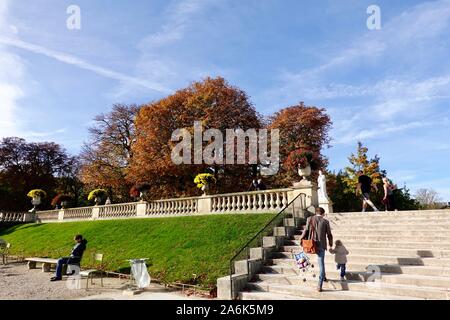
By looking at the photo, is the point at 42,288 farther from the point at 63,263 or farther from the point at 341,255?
the point at 341,255

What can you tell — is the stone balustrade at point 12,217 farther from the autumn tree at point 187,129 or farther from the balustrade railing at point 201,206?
the autumn tree at point 187,129

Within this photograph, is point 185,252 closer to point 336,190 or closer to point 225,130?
point 225,130

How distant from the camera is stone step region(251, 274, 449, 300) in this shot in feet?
22.3

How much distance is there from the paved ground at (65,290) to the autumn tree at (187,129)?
645 inches

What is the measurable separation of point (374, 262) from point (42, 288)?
10.1 metres

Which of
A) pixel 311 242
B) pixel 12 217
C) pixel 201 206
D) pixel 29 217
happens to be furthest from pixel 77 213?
pixel 311 242

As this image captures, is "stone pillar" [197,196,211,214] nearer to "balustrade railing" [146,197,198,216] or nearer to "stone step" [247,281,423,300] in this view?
"balustrade railing" [146,197,198,216]

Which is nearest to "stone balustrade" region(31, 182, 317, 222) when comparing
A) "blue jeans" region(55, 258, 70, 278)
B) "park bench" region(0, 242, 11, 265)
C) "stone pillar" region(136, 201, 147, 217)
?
"stone pillar" region(136, 201, 147, 217)

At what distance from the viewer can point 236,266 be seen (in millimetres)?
9398

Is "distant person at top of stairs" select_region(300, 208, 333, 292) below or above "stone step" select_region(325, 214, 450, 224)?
below

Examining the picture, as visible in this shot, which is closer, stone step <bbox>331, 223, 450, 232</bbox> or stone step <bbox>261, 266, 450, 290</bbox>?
stone step <bbox>261, 266, 450, 290</bbox>

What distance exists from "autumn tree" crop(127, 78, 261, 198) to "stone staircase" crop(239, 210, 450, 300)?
58.7ft

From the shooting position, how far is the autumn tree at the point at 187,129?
2897 centimetres
